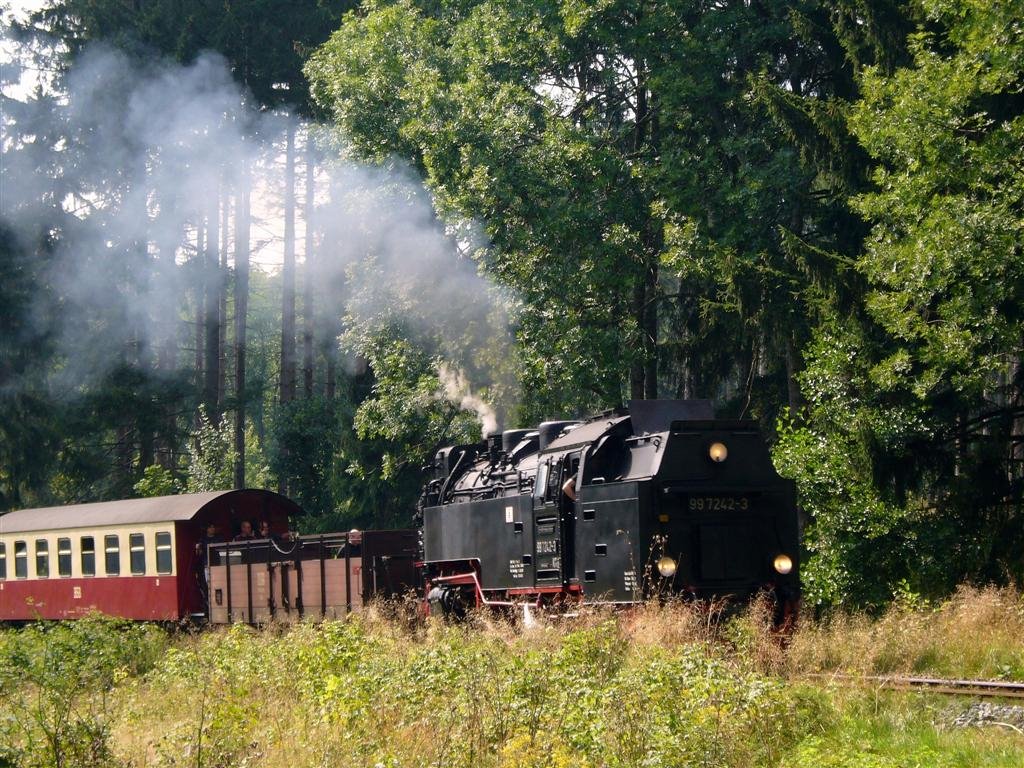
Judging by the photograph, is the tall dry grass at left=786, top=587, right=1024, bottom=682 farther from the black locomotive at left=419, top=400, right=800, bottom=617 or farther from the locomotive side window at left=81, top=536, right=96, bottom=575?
the locomotive side window at left=81, top=536, right=96, bottom=575

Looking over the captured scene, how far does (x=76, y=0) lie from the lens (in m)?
37.3

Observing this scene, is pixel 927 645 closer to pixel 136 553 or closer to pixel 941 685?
pixel 941 685

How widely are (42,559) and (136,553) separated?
3.04 meters

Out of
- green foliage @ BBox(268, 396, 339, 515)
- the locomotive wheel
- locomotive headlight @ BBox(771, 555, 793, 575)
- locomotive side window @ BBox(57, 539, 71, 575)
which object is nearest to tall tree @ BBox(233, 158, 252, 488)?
green foliage @ BBox(268, 396, 339, 515)

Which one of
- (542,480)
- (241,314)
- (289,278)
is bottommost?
(542,480)

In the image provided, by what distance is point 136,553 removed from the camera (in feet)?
70.9

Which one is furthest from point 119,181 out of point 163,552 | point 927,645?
point 927,645

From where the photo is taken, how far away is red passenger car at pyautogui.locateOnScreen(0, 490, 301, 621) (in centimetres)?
2117

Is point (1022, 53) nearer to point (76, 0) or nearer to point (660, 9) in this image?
point (660, 9)

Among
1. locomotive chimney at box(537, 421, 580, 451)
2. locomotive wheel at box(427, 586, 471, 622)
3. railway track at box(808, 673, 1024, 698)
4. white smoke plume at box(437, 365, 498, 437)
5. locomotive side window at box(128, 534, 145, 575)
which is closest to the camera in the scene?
railway track at box(808, 673, 1024, 698)

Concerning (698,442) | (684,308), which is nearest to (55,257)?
(684,308)

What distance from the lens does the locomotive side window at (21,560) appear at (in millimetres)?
23984

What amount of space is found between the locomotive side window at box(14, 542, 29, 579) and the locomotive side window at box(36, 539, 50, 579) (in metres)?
0.47

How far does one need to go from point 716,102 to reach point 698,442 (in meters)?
12.9
